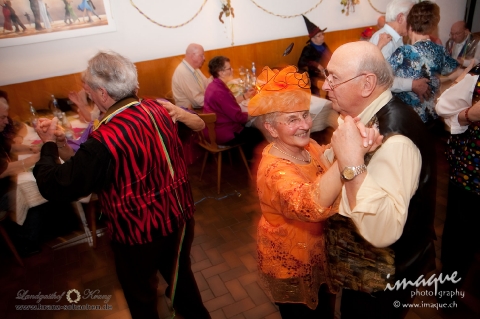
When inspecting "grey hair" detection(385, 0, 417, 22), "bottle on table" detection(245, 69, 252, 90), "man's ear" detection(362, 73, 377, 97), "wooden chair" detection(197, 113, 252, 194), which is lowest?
"wooden chair" detection(197, 113, 252, 194)

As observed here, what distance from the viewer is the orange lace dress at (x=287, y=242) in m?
1.60

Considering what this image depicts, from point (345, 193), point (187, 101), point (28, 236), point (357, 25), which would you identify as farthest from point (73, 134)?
point (357, 25)

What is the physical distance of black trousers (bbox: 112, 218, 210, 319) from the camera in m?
2.02

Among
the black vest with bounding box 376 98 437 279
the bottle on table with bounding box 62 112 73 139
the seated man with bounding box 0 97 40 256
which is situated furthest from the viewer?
Answer: the bottle on table with bounding box 62 112 73 139

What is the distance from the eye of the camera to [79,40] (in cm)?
526

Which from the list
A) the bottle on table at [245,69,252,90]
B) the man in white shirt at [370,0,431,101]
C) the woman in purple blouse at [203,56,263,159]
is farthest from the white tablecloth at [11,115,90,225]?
Answer: the man in white shirt at [370,0,431,101]

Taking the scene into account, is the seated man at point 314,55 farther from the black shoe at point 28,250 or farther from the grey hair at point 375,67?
the grey hair at point 375,67

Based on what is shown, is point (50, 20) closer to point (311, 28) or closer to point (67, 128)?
point (67, 128)

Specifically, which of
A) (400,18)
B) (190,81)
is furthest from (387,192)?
(190,81)

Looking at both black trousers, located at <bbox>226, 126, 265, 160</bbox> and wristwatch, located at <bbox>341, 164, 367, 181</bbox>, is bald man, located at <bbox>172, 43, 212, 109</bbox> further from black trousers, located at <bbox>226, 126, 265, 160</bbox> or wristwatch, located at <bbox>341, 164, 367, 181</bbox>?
wristwatch, located at <bbox>341, 164, 367, 181</bbox>

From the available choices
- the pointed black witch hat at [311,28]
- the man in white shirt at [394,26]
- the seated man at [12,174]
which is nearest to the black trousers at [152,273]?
the seated man at [12,174]

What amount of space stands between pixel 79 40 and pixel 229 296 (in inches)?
173

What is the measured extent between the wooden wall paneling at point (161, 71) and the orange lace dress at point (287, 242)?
269 centimetres

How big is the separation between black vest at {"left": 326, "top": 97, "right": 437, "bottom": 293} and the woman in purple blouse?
8.52 feet
